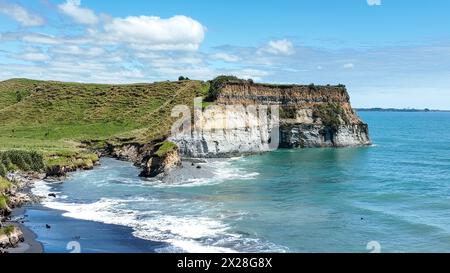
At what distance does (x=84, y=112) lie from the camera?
145 meters

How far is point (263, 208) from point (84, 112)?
99240 mm

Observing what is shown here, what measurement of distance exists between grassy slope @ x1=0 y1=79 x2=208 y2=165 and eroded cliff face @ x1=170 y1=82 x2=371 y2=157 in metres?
10.9

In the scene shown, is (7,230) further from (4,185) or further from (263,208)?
(263,208)

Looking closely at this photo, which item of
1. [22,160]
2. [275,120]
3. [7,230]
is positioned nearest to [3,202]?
[7,230]

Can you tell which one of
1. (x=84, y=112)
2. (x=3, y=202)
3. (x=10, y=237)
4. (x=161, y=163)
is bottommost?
(x=10, y=237)

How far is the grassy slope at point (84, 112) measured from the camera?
118 meters

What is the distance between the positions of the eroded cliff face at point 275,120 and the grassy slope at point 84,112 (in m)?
10.9

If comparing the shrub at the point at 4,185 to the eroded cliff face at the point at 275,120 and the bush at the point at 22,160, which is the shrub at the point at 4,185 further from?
the eroded cliff face at the point at 275,120

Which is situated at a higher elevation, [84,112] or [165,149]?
[84,112]

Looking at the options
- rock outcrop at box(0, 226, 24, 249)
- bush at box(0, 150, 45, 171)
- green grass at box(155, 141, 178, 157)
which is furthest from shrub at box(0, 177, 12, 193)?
green grass at box(155, 141, 178, 157)

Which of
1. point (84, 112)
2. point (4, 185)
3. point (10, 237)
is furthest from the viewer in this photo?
point (84, 112)

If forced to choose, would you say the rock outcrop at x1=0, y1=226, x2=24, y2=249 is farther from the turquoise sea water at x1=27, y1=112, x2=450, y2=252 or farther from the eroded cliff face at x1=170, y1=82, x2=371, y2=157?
the eroded cliff face at x1=170, y1=82, x2=371, y2=157
